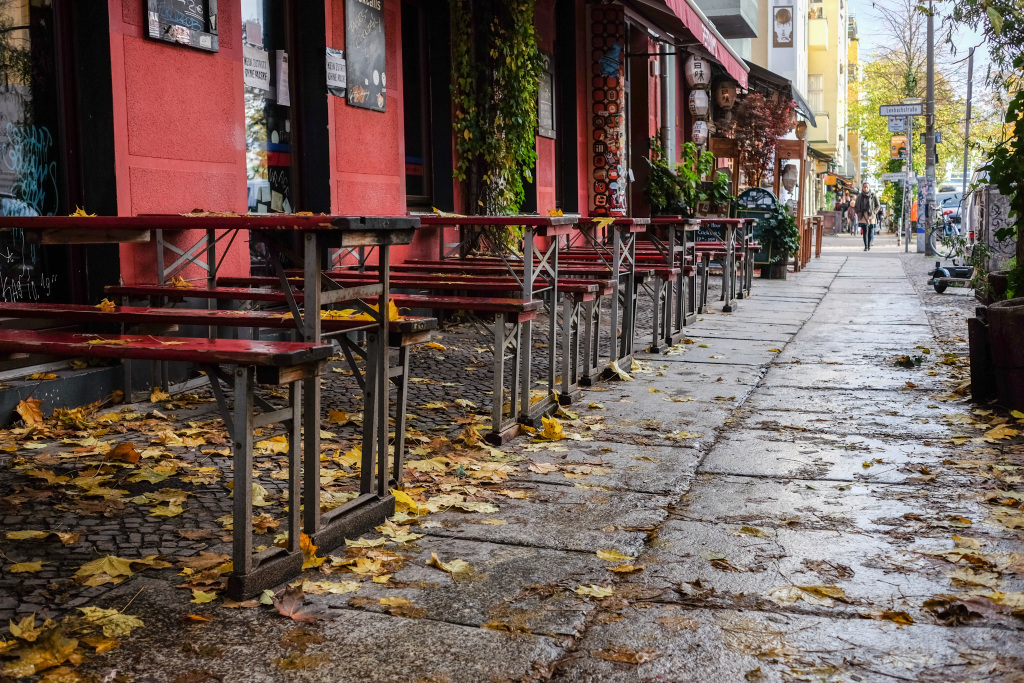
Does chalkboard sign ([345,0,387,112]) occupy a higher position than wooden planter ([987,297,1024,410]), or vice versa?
chalkboard sign ([345,0,387,112])

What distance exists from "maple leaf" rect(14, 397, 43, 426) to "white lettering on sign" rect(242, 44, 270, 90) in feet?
11.0

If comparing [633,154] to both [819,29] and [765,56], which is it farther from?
[819,29]

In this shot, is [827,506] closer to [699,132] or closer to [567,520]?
[567,520]

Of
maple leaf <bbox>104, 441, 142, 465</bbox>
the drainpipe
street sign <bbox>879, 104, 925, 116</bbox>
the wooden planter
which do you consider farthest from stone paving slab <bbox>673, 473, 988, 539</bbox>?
street sign <bbox>879, 104, 925, 116</bbox>

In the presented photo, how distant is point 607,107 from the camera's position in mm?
15656

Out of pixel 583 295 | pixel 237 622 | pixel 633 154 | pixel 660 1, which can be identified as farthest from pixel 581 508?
pixel 633 154

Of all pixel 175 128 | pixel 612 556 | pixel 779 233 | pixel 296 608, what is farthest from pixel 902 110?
pixel 296 608

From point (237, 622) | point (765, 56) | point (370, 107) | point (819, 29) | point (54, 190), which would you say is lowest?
point (237, 622)

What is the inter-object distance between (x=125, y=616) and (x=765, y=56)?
4519cm

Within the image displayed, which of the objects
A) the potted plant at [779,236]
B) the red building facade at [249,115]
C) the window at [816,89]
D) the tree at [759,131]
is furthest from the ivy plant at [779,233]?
the window at [816,89]

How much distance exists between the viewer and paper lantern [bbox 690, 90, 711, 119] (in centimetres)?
2336

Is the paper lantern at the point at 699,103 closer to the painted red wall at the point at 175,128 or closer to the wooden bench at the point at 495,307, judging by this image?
the painted red wall at the point at 175,128

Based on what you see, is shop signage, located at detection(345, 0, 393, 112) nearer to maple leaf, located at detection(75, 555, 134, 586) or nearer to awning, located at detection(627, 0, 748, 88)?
awning, located at detection(627, 0, 748, 88)

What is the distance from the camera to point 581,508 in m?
4.38
